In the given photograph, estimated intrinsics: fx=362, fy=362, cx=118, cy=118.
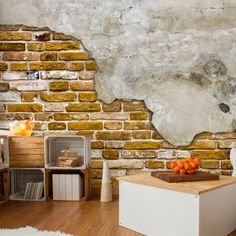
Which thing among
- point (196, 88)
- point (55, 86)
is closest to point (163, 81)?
point (196, 88)

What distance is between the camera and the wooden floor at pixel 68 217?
260 cm

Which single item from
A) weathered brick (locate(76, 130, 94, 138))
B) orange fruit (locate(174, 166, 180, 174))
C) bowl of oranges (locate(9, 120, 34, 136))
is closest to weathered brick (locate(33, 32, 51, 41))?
bowl of oranges (locate(9, 120, 34, 136))

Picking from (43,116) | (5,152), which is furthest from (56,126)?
(5,152)

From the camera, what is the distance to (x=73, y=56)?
12.8ft

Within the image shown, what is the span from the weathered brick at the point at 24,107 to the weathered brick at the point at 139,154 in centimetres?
105

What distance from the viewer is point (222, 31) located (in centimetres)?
372

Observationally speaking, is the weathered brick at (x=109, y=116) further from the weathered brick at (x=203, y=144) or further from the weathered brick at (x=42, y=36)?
the weathered brick at (x=42, y=36)

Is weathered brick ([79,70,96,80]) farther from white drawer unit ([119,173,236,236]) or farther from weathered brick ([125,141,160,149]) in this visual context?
white drawer unit ([119,173,236,236])

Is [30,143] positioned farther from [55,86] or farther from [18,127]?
[55,86]

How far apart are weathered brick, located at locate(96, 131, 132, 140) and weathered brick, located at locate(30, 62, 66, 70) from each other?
82 cm

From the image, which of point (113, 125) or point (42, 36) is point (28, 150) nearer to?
point (113, 125)

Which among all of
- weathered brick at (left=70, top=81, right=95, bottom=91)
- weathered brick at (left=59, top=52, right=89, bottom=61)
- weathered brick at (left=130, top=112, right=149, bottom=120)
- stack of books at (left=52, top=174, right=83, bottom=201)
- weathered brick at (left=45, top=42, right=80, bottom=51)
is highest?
weathered brick at (left=45, top=42, right=80, bottom=51)

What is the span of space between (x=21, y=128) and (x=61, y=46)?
975 millimetres

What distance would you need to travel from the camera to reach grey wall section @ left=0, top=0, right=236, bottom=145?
12.2ft
